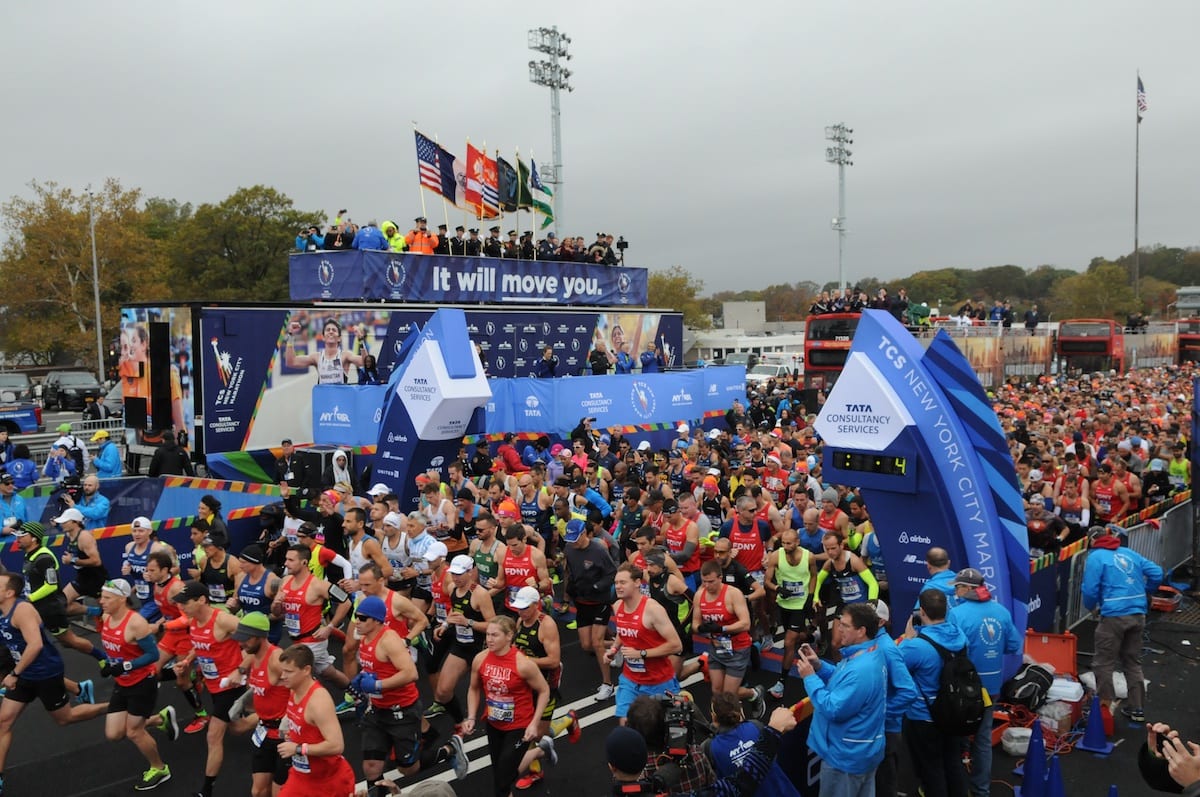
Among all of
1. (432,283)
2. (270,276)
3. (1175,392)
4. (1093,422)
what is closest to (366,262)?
(432,283)

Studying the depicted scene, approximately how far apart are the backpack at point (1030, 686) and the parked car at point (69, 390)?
3569 centimetres

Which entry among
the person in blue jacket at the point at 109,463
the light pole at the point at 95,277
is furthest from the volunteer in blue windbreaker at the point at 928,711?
the light pole at the point at 95,277

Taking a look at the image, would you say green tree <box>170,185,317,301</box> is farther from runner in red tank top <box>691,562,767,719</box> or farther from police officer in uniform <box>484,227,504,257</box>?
runner in red tank top <box>691,562,767,719</box>

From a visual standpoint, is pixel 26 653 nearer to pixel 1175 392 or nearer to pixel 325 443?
pixel 325 443

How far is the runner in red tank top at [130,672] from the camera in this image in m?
6.75

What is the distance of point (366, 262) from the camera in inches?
805

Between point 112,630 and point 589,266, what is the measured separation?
69.4ft

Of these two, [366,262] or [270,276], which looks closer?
[366,262]

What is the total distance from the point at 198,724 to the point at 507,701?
3.89 m

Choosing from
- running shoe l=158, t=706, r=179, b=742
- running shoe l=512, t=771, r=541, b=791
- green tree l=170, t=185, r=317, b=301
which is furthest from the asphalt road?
green tree l=170, t=185, r=317, b=301

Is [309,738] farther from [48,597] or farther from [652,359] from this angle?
[652,359]

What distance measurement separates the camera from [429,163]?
77.3 feet

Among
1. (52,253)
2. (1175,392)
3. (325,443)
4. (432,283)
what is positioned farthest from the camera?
(52,253)

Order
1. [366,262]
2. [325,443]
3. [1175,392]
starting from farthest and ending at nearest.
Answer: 1. [1175,392]
2. [366,262]
3. [325,443]
